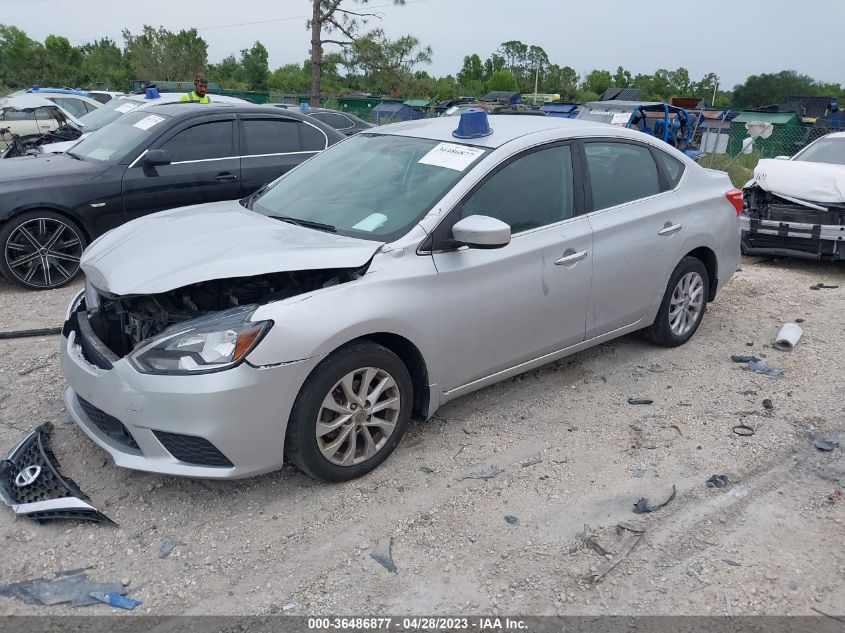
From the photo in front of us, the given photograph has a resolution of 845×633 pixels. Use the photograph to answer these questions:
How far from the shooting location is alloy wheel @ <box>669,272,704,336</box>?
17.6 ft

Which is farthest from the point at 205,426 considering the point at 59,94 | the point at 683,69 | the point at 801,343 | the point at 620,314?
the point at 683,69

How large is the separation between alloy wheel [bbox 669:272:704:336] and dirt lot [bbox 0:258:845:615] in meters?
0.63

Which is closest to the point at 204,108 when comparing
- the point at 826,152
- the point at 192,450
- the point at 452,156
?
the point at 452,156

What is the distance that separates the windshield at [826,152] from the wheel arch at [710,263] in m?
4.14

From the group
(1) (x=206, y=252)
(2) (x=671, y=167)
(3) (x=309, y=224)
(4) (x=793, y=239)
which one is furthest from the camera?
(4) (x=793, y=239)

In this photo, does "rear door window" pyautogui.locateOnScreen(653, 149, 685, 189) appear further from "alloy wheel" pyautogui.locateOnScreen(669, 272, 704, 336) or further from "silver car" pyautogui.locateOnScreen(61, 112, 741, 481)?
"alloy wheel" pyautogui.locateOnScreen(669, 272, 704, 336)

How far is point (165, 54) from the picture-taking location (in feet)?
158

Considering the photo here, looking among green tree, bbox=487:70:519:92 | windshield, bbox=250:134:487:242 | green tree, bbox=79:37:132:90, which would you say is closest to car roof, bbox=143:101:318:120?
windshield, bbox=250:134:487:242

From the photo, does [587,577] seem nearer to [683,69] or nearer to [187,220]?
[187,220]

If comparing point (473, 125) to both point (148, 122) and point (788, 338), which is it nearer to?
point (788, 338)

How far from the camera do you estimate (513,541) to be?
10.7 ft

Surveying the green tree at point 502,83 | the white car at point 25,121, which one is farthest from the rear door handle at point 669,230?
the green tree at point 502,83

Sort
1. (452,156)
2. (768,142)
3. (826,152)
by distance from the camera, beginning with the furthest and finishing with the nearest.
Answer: (768,142) → (826,152) → (452,156)

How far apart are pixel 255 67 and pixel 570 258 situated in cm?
6705
